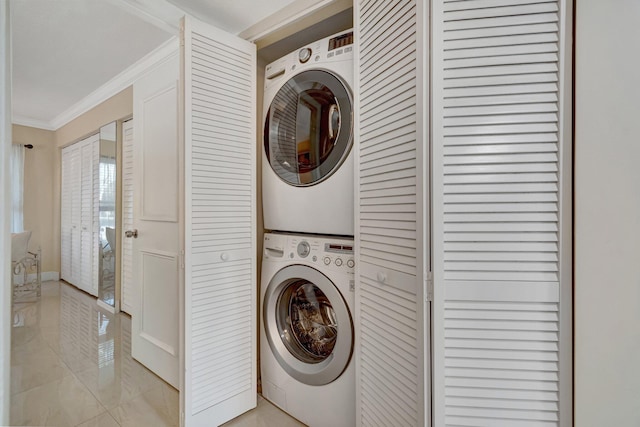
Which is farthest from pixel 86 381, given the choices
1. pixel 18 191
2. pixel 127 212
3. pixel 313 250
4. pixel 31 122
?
pixel 31 122

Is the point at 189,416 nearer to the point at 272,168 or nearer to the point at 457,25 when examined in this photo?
the point at 272,168

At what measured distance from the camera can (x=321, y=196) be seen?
143 cm

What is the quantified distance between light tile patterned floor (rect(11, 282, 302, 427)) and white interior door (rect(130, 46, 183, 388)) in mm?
153

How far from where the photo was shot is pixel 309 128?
59.4 inches

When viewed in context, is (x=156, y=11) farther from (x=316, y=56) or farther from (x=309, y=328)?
(x=309, y=328)

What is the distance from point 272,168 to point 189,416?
53.8 inches

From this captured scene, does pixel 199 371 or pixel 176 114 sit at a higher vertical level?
pixel 176 114

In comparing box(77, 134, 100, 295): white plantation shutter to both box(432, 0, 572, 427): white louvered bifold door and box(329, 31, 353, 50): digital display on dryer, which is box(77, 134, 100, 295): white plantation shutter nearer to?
box(329, 31, 353, 50): digital display on dryer

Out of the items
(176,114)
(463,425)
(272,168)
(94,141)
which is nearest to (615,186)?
(463,425)

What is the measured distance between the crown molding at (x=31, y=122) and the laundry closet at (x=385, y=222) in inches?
129

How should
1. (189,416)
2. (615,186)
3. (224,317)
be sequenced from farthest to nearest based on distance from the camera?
(224,317) < (189,416) < (615,186)

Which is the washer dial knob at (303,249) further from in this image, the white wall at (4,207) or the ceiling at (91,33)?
the ceiling at (91,33)

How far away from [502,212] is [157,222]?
2023 millimetres

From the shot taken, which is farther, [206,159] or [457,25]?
[206,159]
